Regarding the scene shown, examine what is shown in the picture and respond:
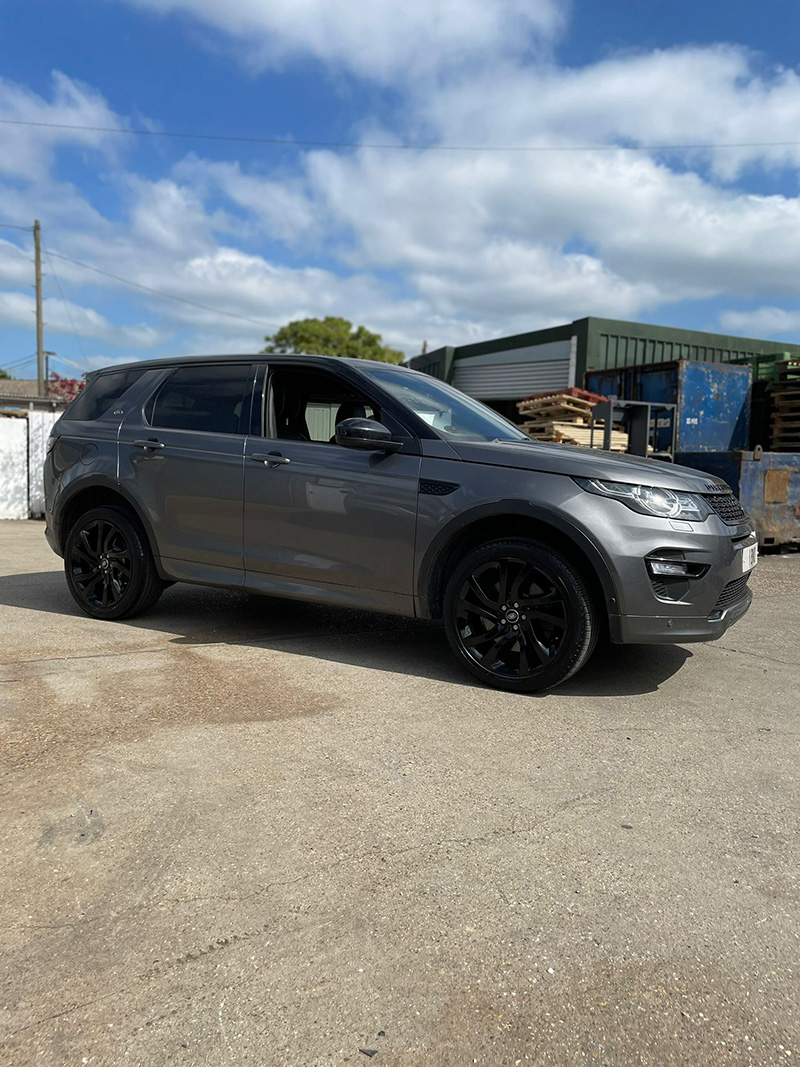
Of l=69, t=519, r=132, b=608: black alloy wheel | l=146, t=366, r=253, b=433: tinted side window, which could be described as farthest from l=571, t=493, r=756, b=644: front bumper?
l=69, t=519, r=132, b=608: black alloy wheel

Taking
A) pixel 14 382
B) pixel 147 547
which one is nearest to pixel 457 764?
pixel 147 547

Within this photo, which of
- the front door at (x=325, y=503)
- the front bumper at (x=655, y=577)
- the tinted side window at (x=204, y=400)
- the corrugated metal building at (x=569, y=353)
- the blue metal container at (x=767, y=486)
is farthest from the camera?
the corrugated metal building at (x=569, y=353)

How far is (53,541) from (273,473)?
2.02 metres

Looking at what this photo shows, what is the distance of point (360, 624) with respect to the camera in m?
5.76

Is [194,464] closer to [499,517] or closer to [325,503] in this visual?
[325,503]

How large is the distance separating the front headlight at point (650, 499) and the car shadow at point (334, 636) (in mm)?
996

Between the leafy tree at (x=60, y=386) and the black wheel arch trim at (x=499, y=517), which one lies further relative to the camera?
the leafy tree at (x=60, y=386)


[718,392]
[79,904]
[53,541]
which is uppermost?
[718,392]

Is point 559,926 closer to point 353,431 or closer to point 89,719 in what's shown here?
point 89,719

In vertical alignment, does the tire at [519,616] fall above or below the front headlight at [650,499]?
below

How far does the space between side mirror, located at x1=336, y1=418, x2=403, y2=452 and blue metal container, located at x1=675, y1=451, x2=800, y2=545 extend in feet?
21.0

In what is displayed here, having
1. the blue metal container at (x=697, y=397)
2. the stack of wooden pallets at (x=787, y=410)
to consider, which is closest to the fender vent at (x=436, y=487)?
the blue metal container at (x=697, y=397)

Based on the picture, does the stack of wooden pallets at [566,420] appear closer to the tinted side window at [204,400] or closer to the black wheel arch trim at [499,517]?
the tinted side window at [204,400]

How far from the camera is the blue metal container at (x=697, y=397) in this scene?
40.8 ft
